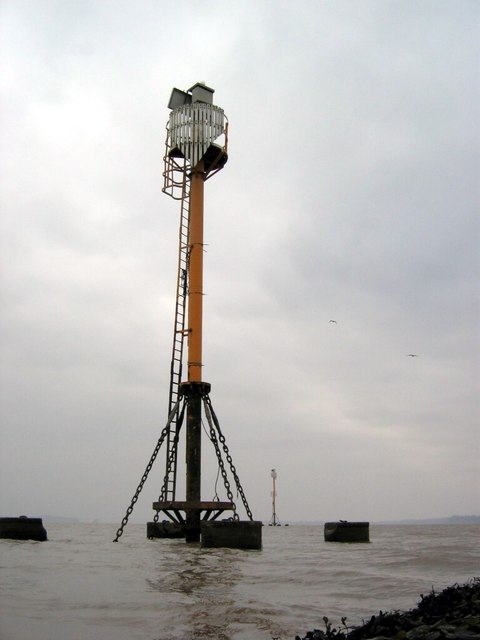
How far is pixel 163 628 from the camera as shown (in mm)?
7680

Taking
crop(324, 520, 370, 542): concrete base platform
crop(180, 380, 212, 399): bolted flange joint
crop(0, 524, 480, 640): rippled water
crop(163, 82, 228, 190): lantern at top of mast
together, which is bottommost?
crop(324, 520, 370, 542): concrete base platform

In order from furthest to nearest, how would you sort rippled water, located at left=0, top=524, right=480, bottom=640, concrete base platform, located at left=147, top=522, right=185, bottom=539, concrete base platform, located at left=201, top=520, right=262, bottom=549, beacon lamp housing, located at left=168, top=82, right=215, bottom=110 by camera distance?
1. beacon lamp housing, located at left=168, top=82, right=215, bottom=110
2. concrete base platform, located at left=147, top=522, right=185, bottom=539
3. concrete base platform, located at left=201, top=520, right=262, bottom=549
4. rippled water, located at left=0, top=524, right=480, bottom=640

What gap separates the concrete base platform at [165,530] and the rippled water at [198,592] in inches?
181

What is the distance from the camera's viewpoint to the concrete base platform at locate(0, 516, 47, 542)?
962 inches

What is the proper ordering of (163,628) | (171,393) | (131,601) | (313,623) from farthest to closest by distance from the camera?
1. (171,393)
2. (131,601)
3. (313,623)
4. (163,628)

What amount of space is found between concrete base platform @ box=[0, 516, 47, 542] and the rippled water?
6611 millimetres

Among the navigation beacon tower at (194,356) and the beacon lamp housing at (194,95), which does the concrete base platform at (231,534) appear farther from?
the beacon lamp housing at (194,95)

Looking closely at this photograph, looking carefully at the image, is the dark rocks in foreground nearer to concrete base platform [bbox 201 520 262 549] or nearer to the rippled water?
the rippled water

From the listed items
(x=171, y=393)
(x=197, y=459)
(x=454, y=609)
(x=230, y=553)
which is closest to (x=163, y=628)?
(x=454, y=609)

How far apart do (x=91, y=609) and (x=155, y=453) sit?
13.9 meters

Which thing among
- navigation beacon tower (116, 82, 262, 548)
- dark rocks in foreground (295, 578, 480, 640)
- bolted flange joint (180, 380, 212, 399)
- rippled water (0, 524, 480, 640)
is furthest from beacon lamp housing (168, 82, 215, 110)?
dark rocks in foreground (295, 578, 480, 640)

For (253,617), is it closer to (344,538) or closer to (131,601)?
(131,601)

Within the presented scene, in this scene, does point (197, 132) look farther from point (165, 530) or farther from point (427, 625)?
point (427, 625)

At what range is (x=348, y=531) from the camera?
27719 mm
